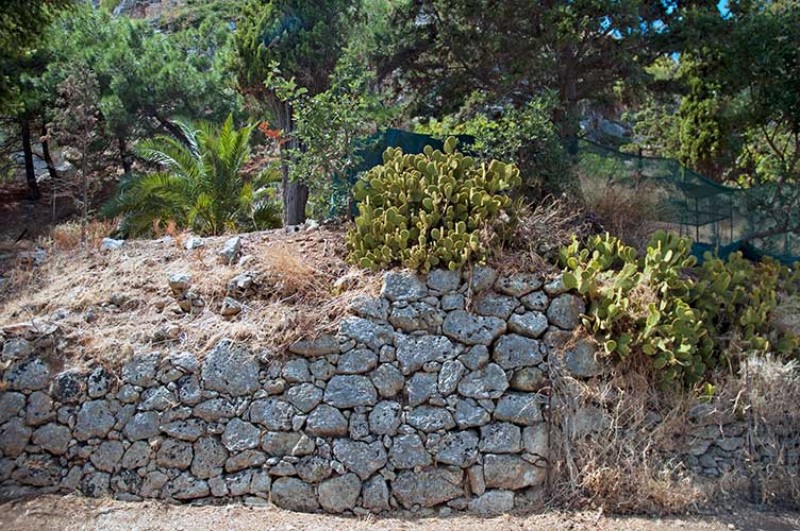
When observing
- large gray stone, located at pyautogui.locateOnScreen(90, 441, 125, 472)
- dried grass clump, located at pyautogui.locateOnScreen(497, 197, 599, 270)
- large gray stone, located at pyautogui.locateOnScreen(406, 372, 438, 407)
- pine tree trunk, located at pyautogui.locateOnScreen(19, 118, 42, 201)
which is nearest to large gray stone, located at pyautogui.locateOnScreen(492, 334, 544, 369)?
large gray stone, located at pyautogui.locateOnScreen(406, 372, 438, 407)

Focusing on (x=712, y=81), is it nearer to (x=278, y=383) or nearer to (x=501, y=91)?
(x=501, y=91)

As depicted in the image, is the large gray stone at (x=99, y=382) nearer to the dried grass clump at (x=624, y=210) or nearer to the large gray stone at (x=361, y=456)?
the large gray stone at (x=361, y=456)

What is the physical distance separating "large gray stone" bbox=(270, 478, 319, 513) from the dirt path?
7cm

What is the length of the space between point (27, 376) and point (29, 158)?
12.4m

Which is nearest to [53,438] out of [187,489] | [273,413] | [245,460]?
[187,489]

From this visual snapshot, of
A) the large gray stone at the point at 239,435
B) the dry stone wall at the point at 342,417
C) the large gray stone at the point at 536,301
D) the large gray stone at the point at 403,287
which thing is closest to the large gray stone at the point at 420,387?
the dry stone wall at the point at 342,417

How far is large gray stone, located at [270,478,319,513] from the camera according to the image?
5.28 m

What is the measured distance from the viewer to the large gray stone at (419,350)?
5.58m

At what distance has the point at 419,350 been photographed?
18.4ft

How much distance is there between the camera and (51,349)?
584 cm

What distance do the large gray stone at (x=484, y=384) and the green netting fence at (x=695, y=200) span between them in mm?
2974

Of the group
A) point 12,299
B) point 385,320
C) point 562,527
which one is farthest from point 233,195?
point 562,527

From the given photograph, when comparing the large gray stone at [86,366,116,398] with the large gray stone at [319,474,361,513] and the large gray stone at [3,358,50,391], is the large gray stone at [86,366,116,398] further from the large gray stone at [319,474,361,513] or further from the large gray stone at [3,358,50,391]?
the large gray stone at [319,474,361,513]

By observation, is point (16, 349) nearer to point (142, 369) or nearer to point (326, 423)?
point (142, 369)
